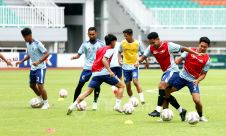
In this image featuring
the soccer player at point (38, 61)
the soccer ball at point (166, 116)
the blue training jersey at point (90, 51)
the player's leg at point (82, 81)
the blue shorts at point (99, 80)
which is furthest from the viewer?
the blue training jersey at point (90, 51)

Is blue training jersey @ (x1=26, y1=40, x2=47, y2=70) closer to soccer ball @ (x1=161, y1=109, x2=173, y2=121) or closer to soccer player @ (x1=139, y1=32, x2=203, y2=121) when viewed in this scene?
soccer player @ (x1=139, y1=32, x2=203, y2=121)

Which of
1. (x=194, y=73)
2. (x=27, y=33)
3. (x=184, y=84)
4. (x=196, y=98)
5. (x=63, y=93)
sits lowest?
(x=63, y=93)

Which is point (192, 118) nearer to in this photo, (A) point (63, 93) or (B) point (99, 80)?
(B) point (99, 80)

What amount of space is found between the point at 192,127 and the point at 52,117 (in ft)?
12.3

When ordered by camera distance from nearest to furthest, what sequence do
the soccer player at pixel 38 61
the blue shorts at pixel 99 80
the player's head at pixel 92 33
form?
the blue shorts at pixel 99 80, the player's head at pixel 92 33, the soccer player at pixel 38 61

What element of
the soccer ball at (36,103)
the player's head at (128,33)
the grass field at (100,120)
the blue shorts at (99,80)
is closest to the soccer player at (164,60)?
the grass field at (100,120)

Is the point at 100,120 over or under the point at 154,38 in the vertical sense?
under

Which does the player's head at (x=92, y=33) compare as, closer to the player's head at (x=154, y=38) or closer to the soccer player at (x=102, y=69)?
the soccer player at (x=102, y=69)

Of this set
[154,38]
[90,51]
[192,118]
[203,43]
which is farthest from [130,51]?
[192,118]

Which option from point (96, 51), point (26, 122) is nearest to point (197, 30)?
point (96, 51)

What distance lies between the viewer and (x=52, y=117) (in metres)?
17.6

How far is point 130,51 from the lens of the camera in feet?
71.5

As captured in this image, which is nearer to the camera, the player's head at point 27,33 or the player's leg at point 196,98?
the player's leg at point 196,98

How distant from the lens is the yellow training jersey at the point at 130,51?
2175 cm
